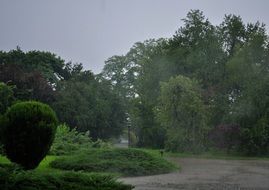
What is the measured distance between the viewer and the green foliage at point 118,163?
20.9 metres

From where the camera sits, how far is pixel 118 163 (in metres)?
21.5

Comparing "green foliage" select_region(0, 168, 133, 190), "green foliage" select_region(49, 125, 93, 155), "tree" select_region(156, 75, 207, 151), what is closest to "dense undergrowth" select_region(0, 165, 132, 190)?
"green foliage" select_region(0, 168, 133, 190)

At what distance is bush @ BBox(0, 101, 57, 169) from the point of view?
16469 mm

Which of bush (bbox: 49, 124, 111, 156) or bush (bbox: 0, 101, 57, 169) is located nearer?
bush (bbox: 0, 101, 57, 169)

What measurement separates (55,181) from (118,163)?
9.38 meters

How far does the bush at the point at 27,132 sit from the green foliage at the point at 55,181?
4013mm

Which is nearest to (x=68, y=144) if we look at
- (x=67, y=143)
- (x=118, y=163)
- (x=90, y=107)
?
(x=67, y=143)

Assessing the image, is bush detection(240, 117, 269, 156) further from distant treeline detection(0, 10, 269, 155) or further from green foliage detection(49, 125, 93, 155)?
green foliage detection(49, 125, 93, 155)

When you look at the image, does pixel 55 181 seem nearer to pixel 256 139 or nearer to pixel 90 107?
pixel 256 139

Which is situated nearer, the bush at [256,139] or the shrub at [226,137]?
the bush at [256,139]

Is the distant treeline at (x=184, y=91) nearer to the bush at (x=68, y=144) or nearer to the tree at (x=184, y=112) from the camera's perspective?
the tree at (x=184, y=112)

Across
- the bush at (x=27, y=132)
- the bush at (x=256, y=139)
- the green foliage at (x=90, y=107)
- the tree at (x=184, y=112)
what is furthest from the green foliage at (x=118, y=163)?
the green foliage at (x=90, y=107)

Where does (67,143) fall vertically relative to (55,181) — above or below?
above

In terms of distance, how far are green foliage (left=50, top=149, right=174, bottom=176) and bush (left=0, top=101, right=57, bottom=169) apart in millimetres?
4062
